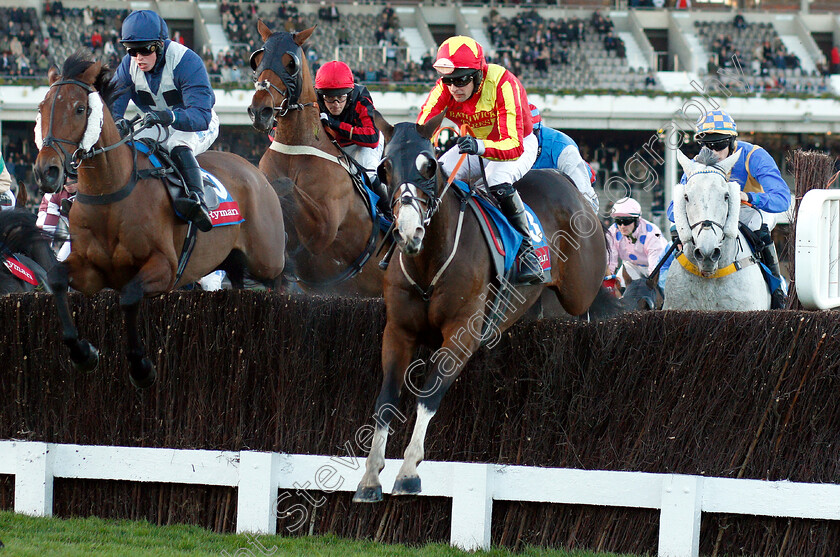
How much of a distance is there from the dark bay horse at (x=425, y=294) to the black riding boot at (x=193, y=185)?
1208mm

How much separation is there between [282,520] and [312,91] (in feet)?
9.71

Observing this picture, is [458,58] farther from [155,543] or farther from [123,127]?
Answer: [155,543]

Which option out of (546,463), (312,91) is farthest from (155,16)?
(546,463)

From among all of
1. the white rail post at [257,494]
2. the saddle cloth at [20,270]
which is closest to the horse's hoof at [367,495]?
the white rail post at [257,494]

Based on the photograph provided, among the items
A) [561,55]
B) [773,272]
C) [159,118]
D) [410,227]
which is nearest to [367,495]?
[410,227]

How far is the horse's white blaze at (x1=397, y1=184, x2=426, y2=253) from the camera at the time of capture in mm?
3816

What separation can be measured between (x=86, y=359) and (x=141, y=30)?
168cm

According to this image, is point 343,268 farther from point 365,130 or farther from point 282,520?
point 282,520

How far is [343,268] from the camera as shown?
6859 mm

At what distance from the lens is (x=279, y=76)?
616 cm

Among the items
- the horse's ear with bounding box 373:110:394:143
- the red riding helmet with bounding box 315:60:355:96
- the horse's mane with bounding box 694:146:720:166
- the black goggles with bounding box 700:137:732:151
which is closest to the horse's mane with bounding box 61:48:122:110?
the horse's ear with bounding box 373:110:394:143

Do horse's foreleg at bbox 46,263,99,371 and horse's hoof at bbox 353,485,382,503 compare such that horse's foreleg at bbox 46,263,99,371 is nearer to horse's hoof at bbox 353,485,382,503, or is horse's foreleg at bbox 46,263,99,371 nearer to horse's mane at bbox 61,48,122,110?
horse's mane at bbox 61,48,122,110

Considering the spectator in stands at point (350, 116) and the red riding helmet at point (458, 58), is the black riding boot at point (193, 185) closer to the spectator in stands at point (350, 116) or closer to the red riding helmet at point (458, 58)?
the red riding helmet at point (458, 58)

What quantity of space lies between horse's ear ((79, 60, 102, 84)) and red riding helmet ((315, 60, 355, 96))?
2152 mm
